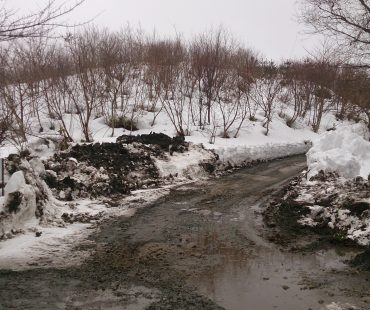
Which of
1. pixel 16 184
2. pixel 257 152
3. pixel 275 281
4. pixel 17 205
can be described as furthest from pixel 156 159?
pixel 275 281

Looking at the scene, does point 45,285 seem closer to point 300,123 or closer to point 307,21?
point 307,21

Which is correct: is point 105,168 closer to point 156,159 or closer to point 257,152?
point 156,159

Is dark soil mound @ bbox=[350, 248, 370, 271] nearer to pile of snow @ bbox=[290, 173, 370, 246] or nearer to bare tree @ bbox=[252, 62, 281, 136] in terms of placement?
pile of snow @ bbox=[290, 173, 370, 246]

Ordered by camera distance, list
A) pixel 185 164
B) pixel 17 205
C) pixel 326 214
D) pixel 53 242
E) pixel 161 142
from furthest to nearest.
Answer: pixel 161 142
pixel 185 164
pixel 326 214
pixel 17 205
pixel 53 242

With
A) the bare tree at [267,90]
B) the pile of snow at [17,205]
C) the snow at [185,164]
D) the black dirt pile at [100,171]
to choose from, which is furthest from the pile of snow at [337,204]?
the bare tree at [267,90]

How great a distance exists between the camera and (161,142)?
1426cm

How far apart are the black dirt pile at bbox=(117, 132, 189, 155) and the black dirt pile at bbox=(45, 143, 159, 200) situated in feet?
2.41

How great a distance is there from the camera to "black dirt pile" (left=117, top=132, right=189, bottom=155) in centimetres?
1377

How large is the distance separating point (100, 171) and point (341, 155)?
636 cm

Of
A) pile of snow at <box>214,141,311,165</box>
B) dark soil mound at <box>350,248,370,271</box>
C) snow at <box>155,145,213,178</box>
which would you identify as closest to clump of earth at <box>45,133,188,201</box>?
snow at <box>155,145,213,178</box>

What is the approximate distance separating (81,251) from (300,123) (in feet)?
64.5

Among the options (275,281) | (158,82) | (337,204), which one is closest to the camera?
(275,281)

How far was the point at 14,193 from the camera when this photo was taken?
7.32 meters

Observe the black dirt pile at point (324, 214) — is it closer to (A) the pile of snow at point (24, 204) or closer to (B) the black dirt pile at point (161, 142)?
(A) the pile of snow at point (24, 204)
